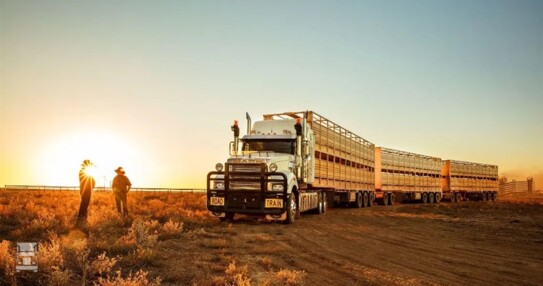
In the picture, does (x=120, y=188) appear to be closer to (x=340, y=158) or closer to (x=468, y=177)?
(x=340, y=158)

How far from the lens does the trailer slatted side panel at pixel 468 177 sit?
44.6 m

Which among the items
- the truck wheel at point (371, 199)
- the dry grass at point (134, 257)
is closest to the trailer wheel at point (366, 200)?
the truck wheel at point (371, 199)

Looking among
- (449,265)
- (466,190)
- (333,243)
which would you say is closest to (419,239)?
(333,243)

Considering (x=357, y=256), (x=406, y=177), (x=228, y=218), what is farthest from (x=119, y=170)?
(x=406, y=177)

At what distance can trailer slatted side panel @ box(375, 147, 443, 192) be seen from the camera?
105ft

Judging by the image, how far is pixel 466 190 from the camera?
155ft

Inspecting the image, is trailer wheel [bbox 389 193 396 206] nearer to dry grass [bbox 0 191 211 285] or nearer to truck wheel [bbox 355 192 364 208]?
truck wheel [bbox 355 192 364 208]

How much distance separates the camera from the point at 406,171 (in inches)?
1416

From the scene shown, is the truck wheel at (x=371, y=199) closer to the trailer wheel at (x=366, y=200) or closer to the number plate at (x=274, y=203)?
the trailer wheel at (x=366, y=200)

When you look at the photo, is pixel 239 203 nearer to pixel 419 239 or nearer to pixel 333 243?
pixel 333 243

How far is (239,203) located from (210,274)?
7.84 metres

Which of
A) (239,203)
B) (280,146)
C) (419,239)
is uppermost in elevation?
(280,146)

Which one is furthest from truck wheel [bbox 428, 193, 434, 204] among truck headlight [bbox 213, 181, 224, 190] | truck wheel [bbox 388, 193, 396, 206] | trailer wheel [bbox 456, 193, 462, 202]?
truck headlight [bbox 213, 181, 224, 190]

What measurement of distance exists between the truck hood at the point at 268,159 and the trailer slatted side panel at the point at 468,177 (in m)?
34.5
